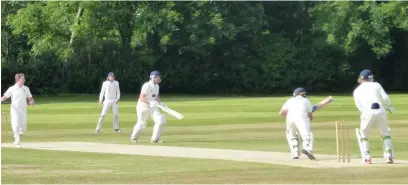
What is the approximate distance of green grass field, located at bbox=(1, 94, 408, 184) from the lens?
55.8 feet

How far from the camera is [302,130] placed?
67.3 feet

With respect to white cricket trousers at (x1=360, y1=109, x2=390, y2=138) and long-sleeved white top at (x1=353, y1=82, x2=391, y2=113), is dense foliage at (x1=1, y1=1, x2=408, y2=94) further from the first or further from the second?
white cricket trousers at (x1=360, y1=109, x2=390, y2=138)

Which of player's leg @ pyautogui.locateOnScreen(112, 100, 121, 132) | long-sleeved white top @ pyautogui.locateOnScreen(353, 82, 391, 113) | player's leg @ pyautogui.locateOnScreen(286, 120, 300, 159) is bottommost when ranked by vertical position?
player's leg @ pyautogui.locateOnScreen(112, 100, 121, 132)

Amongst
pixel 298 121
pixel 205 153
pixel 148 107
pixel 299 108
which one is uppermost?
pixel 299 108

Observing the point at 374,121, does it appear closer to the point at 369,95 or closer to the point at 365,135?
the point at 365,135

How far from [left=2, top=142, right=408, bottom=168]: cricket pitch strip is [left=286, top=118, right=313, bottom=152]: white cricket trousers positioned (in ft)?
1.06

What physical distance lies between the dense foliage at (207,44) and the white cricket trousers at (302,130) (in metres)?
45.3

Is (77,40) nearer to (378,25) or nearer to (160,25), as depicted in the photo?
(160,25)

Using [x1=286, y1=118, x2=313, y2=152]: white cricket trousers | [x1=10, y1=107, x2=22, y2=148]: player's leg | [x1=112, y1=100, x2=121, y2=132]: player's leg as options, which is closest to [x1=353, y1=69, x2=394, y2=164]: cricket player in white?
[x1=286, y1=118, x2=313, y2=152]: white cricket trousers

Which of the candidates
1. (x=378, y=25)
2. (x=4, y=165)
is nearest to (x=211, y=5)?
(x=378, y=25)

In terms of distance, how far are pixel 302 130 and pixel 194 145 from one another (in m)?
5.07

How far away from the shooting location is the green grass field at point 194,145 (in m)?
17.0

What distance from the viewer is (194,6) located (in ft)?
241

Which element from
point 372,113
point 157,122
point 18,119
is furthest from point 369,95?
point 18,119
